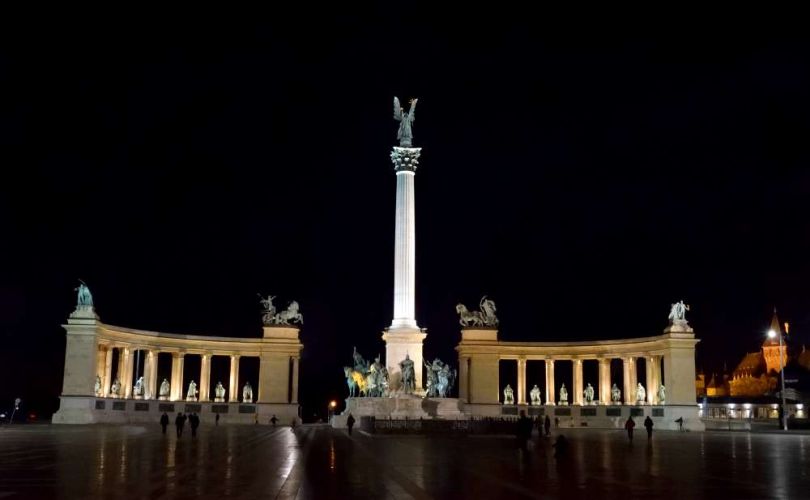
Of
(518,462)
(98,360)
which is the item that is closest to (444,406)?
(98,360)

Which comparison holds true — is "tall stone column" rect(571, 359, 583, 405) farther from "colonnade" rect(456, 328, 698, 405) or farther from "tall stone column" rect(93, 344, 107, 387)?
"tall stone column" rect(93, 344, 107, 387)

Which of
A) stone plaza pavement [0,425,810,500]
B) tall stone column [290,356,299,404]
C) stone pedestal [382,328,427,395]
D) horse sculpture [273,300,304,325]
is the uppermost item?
horse sculpture [273,300,304,325]

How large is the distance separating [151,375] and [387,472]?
63736mm

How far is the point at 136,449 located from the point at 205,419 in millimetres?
47455

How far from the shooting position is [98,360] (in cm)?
7694

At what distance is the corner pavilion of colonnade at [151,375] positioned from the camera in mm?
71750

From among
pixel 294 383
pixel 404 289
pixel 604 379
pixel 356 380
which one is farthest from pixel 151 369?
pixel 604 379

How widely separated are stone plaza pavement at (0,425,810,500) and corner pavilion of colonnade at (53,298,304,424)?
3698cm

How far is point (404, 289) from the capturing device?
71.8 meters

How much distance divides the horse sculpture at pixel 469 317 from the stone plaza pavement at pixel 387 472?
49864mm

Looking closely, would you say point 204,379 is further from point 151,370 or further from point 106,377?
point 106,377

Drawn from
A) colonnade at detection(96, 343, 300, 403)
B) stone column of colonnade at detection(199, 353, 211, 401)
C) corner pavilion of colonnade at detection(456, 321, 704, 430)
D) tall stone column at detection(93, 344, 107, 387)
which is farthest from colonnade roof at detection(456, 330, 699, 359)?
tall stone column at detection(93, 344, 107, 387)

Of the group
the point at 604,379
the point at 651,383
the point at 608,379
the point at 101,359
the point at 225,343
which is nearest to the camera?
the point at 101,359

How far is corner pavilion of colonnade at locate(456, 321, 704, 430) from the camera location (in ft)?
254
